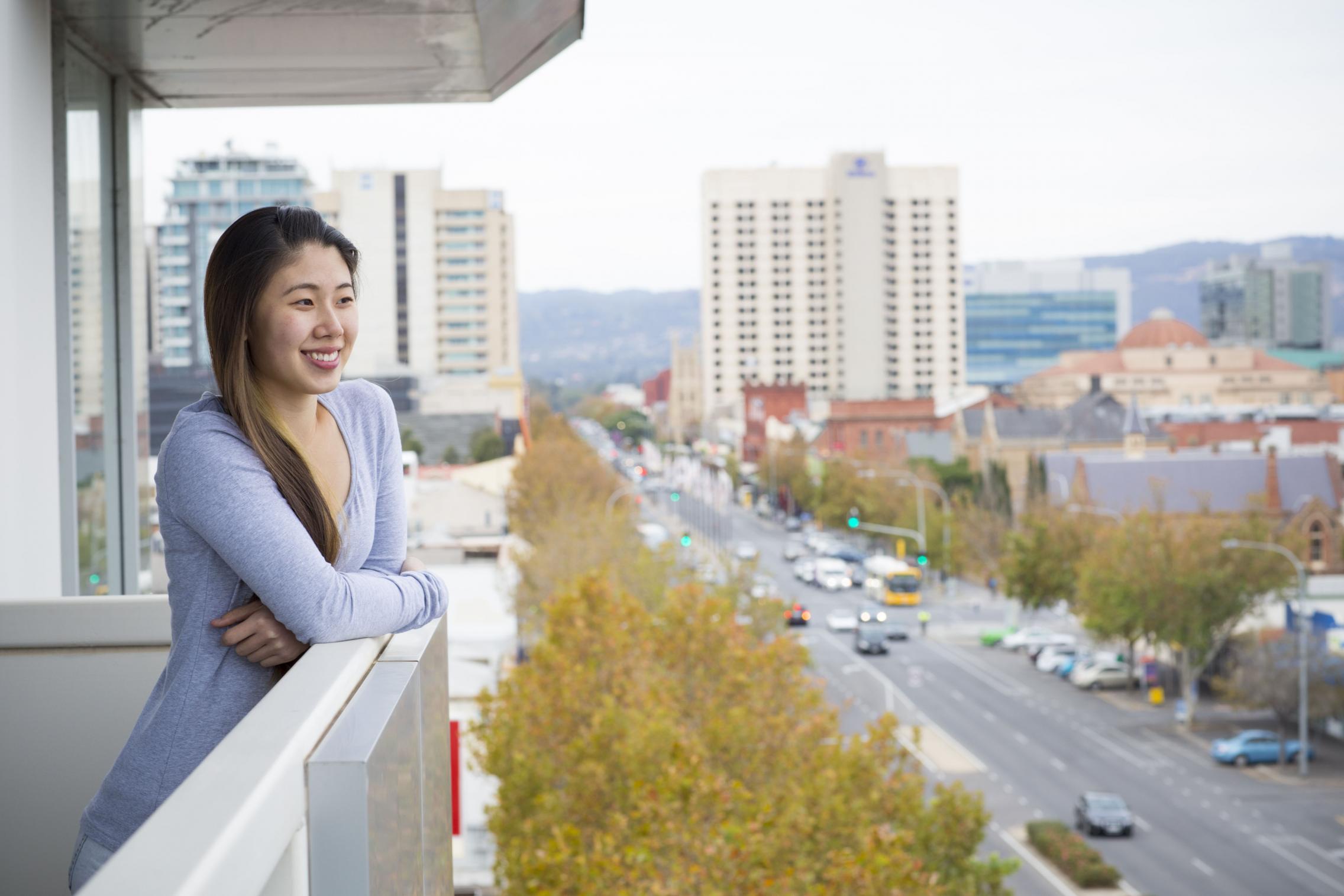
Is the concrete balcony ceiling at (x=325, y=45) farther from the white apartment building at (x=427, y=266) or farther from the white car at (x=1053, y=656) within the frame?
the white apartment building at (x=427, y=266)

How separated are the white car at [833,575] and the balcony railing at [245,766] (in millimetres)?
47900

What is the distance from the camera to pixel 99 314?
4.42 m

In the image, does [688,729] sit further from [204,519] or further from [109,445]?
[204,519]

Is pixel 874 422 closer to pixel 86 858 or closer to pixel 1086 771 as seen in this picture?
pixel 1086 771

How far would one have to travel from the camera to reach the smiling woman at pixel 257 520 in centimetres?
175

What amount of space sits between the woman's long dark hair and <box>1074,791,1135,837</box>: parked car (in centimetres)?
2369

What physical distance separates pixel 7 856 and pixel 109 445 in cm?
245

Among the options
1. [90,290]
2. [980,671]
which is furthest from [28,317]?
[980,671]

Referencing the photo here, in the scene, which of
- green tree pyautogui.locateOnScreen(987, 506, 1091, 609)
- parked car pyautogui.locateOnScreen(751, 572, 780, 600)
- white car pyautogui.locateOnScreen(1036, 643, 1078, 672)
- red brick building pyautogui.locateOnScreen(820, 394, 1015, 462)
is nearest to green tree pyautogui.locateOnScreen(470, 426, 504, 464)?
parked car pyautogui.locateOnScreen(751, 572, 780, 600)

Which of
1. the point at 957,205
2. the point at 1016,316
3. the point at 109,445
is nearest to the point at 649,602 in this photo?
the point at 109,445

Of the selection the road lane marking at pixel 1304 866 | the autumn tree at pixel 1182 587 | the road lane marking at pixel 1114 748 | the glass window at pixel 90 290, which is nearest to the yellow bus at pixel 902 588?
the autumn tree at pixel 1182 587

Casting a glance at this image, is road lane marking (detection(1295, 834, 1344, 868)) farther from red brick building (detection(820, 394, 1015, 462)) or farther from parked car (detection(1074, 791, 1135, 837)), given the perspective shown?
red brick building (detection(820, 394, 1015, 462))

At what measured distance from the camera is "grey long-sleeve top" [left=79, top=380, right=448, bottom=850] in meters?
1.73

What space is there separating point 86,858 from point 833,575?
48754 mm
